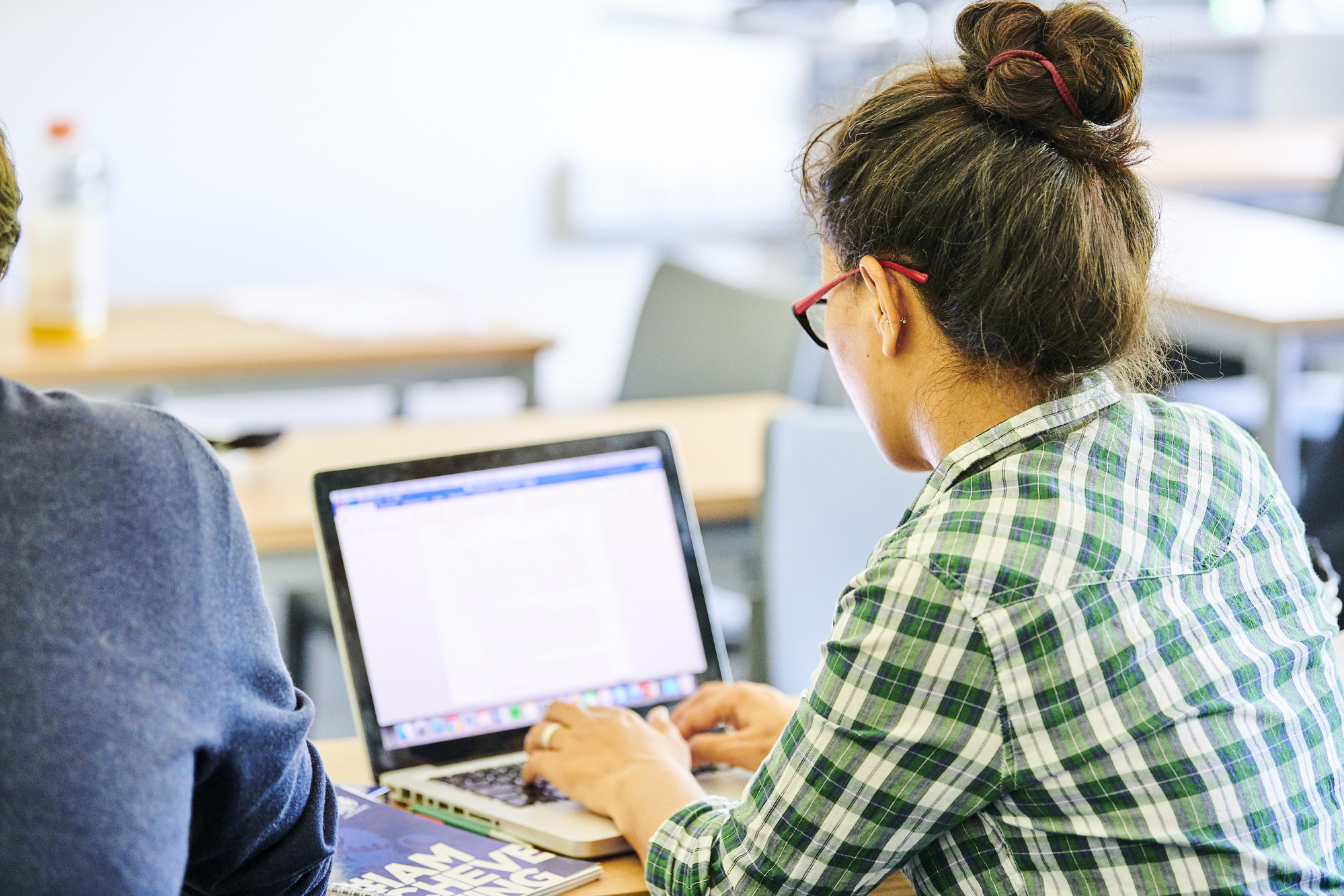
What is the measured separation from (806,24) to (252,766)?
11.5 feet

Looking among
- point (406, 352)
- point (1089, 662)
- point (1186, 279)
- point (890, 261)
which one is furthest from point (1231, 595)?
point (406, 352)

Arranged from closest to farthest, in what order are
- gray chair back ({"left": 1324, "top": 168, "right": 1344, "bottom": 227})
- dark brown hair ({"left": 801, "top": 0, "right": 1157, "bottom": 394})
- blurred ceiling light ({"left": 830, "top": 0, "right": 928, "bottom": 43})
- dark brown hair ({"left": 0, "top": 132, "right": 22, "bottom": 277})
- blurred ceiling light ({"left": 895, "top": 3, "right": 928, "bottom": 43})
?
1. dark brown hair ({"left": 0, "top": 132, "right": 22, "bottom": 277})
2. dark brown hair ({"left": 801, "top": 0, "right": 1157, "bottom": 394})
3. gray chair back ({"left": 1324, "top": 168, "right": 1344, "bottom": 227})
4. blurred ceiling light ({"left": 830, "top": 0, "right": 928, "bottom": 43})
5. blurred ceiling light ({"left": 895, "top": 3, "right": 928, "bottom": 43})

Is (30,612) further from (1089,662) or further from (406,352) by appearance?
(406,352)

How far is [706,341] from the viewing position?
111 inches

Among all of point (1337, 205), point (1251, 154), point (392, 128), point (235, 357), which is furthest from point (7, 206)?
point (1251, 154)

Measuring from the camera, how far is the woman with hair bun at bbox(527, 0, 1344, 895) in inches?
35.3

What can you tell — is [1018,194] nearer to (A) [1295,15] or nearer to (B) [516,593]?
(B) [516,593]

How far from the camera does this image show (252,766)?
817 mm

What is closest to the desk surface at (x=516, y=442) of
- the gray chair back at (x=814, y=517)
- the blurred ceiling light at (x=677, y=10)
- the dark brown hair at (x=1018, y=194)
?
the gray chair back at (x=814, y=517)

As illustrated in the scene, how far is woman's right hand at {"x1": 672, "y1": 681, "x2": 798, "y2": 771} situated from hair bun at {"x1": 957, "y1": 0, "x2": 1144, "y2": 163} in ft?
1.70

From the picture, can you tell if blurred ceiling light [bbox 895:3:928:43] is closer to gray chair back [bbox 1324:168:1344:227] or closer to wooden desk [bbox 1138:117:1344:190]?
wooden desk [bbox 1138:117:1344:190]

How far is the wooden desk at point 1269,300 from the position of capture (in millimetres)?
2377

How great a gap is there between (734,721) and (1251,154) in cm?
370

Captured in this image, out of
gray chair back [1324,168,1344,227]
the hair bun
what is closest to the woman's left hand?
the hair bun
